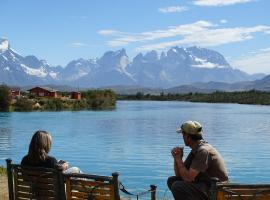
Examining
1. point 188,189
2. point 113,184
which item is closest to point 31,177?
point 113,184

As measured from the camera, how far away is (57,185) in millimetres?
7727

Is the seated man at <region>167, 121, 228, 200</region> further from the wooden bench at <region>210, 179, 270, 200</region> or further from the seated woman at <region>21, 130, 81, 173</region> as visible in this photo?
the seated woman at <region>21, 130, 81, 173</region>

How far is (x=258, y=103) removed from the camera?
182 m

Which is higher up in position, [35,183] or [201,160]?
[201,160]

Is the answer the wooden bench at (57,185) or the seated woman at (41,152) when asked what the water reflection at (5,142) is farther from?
the seated woman at (41,152)

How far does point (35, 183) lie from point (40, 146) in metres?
0.59

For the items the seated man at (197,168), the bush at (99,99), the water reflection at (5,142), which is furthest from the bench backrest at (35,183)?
the bush at (99,99)

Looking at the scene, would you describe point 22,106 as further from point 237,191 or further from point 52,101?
point 237,191

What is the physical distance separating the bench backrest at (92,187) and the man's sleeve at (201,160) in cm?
121

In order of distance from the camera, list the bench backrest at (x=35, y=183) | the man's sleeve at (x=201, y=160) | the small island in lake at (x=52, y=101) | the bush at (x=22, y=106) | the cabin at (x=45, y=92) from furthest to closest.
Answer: the cabin at (x=45, y=92) < the bush at (x=22, y=106) < the small island in lake at (x=52, y=101) < the bench backrest at (x=35, y=183) < the man's sleeve at (x=201, y=160)

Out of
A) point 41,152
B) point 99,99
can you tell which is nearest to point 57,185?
point 41,152

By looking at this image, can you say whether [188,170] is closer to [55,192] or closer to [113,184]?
[113,184]

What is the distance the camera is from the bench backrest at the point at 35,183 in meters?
7.73

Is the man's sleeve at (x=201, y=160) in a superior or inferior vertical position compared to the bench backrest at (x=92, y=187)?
superior
